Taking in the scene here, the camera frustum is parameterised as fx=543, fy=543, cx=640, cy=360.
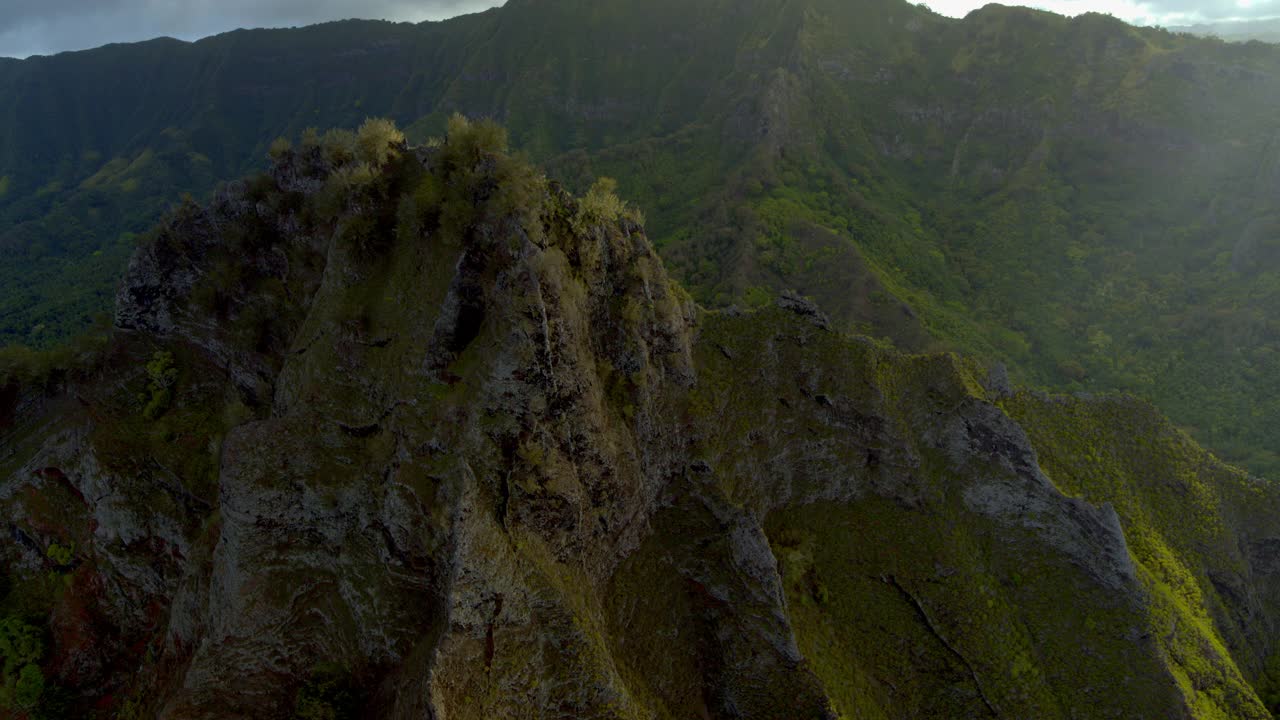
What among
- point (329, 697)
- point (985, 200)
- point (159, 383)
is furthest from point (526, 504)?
point (985, 200)

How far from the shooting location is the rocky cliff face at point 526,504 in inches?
647

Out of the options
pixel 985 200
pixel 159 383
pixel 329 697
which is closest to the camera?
pixel 329 697

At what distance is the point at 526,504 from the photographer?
659 inches

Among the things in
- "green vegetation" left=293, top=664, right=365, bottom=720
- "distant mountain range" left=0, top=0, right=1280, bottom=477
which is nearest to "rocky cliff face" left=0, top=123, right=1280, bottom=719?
"green vegetation" left=293, top=664, right=365, bottom=720

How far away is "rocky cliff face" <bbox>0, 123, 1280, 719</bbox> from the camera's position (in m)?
16.4

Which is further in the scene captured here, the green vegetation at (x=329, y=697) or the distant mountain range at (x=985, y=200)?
the distant mountain range at (x=985, y=200)

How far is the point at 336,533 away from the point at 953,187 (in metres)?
136

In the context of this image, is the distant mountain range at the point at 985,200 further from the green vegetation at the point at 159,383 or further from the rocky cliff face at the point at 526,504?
the green vegetation at the point at 159,383

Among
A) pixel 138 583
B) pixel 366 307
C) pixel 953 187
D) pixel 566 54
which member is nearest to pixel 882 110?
pixel 953 187

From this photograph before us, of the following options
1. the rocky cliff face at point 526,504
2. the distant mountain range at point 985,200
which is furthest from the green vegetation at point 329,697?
the distant mountain range at point 985,200

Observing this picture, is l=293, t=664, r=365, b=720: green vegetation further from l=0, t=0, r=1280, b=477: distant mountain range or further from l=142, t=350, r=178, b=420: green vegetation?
l=0, t=0, r=1280, b=477: distant mountain range

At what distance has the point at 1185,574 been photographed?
102 feet

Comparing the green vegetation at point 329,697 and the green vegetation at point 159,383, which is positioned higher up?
the green vegetation at point 159,383

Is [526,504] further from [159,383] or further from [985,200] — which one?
[985,200]
